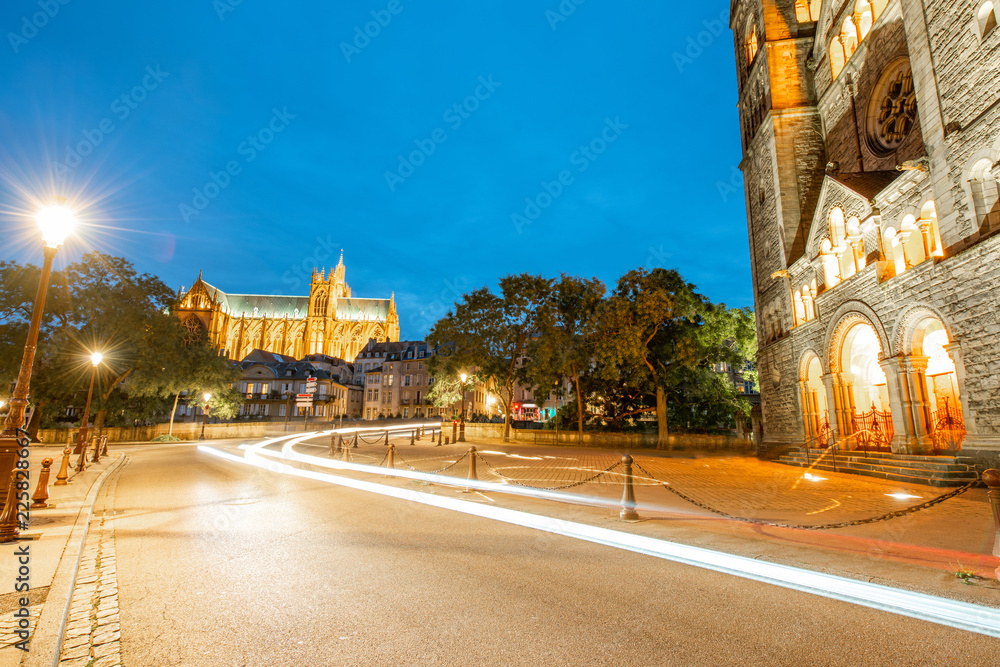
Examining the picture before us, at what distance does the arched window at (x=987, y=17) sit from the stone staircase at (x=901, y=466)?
10.7m

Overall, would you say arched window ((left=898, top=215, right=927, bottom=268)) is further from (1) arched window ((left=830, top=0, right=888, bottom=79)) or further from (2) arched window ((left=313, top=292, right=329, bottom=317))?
(2) arched window ((left=313, top=292, right=329, bottom=317))


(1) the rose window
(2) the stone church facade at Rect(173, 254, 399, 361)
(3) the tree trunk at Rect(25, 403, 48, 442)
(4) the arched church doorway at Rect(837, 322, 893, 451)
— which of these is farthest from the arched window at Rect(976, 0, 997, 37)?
(2) the stone church facade at Rect(173, 254, 399, 361)

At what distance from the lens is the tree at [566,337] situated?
29.0 meters

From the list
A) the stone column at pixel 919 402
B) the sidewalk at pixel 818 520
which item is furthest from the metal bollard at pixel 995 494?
the stone column at pixel 919 402

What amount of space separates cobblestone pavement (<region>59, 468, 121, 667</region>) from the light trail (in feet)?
16.5

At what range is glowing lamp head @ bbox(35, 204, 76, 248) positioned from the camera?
788 cm

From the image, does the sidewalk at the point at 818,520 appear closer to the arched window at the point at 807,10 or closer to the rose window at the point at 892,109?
the rose window at the point at 892,109

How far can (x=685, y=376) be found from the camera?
2891 cm

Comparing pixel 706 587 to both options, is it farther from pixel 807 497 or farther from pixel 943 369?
pixel 943 369

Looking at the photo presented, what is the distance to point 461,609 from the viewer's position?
413cm

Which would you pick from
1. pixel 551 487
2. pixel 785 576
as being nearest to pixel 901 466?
pixel 551 487

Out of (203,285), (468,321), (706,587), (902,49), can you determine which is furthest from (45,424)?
(203,285)

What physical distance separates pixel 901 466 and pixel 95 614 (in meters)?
17.1

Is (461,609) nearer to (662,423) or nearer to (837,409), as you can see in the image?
(837,409)
